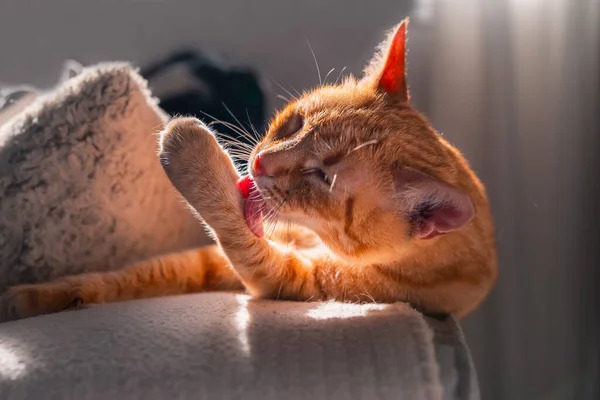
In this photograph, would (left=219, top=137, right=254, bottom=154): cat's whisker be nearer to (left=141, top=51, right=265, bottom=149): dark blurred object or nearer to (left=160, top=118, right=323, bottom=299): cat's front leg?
(left=160, top=118, right=323, bottom=299): cat's front leg

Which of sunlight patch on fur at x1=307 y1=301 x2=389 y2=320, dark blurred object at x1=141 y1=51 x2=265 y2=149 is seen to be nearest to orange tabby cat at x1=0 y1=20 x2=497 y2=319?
sunlight patch on fur at x1=307 y1=301 x2=389 y2=320

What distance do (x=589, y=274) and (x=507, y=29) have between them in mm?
719

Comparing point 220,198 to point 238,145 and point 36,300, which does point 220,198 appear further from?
point 36,300

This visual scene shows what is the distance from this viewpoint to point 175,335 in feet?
1.92

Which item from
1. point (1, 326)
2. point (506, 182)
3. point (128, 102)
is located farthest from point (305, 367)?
point (506, 182)

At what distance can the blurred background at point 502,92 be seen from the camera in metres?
1.38

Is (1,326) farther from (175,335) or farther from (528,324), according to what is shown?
(528,324)

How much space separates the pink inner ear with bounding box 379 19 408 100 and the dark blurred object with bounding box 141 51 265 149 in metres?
0.46

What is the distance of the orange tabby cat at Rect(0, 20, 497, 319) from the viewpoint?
2.50 feet

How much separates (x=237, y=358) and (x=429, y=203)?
1.15 ft

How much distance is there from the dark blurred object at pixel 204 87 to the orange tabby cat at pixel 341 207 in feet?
1.51

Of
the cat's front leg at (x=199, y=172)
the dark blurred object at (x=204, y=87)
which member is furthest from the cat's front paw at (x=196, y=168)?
the dark blurred object at (x=204, y=87)

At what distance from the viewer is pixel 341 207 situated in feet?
2.53

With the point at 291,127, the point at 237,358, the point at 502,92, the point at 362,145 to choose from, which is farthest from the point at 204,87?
the point at 237,358
